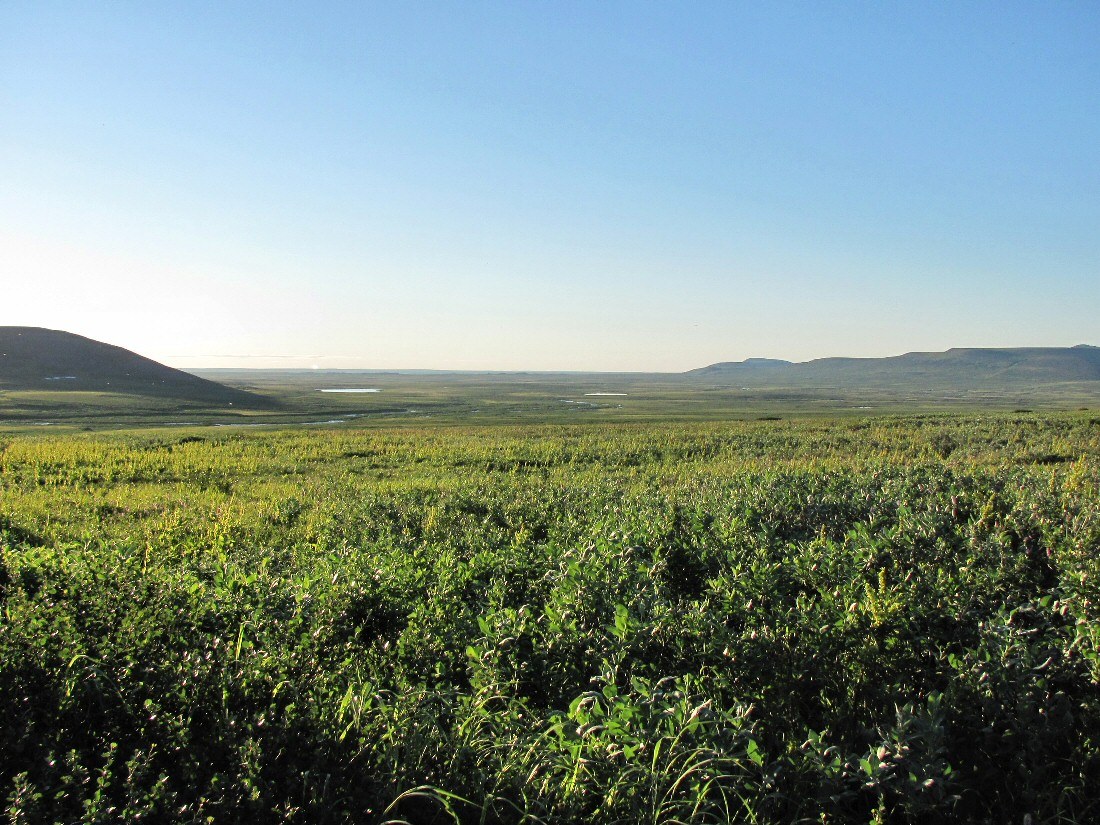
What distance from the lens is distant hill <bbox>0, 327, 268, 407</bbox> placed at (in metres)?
70.4

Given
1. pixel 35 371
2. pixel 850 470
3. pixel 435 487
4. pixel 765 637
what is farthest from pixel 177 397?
pixel 765 637

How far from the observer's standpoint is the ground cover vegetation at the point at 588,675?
2822 millimetres

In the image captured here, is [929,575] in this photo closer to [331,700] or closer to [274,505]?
[331,700]

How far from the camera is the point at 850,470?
13.4 metres

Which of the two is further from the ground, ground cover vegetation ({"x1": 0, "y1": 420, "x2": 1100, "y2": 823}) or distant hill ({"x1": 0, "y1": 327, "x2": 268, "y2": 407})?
distant hill ({"x1": 0, "y1": 327, "x2": 268, "y2": 407})

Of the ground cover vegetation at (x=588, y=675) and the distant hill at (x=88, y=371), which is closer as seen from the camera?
the ground cover vegetation at (x=588, y=675)

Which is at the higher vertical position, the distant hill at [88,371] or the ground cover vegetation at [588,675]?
the distant hill at [88,371]

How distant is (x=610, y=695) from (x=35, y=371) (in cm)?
9534

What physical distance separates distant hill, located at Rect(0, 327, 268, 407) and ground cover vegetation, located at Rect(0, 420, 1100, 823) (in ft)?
238

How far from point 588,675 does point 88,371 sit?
3802 inches

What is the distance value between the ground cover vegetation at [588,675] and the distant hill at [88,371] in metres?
72.5

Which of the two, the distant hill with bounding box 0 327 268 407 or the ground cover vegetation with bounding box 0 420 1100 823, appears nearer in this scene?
the ground cover vegetation with bounding box 0 420 1100 823

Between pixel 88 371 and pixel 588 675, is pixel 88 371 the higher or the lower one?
the higher one

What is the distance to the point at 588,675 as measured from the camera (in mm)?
4156
